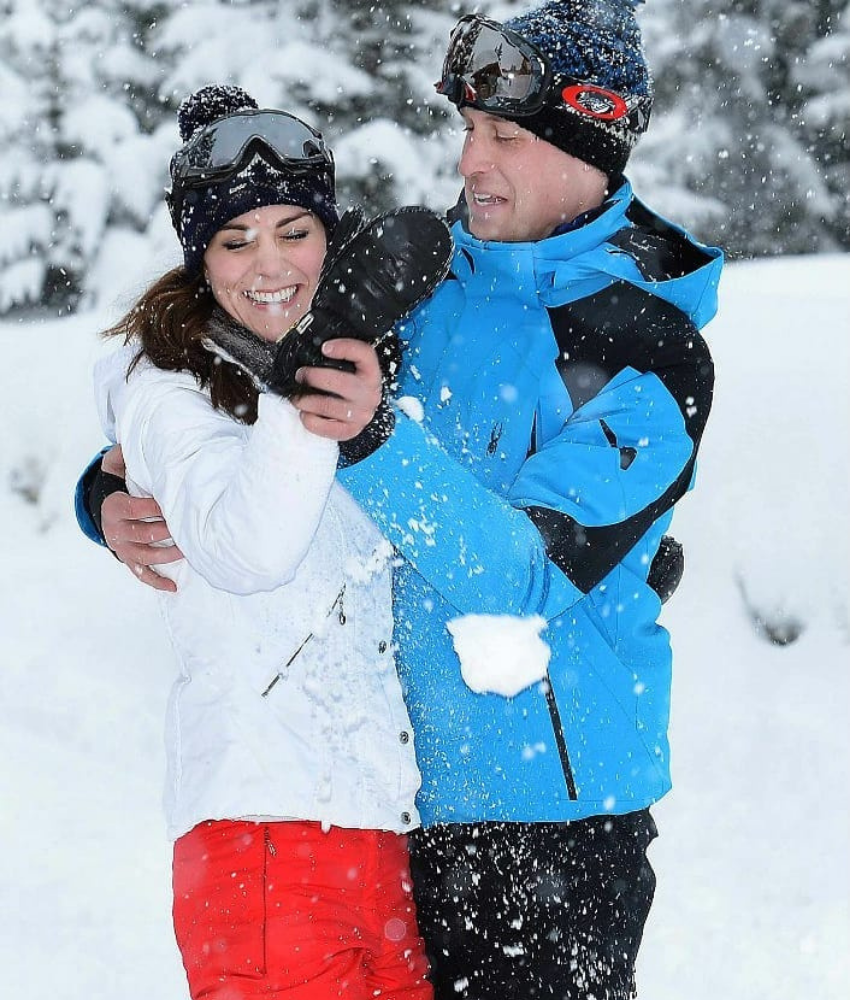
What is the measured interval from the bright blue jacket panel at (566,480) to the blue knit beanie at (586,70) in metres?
0.13

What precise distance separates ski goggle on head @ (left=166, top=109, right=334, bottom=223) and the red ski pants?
1336 mm

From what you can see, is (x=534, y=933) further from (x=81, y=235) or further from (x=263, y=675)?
(x=81, y=235)

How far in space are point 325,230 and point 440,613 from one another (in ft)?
3.02

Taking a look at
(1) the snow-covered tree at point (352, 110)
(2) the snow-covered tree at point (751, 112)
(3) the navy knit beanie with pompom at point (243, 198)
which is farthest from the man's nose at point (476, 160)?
(2) the snow-covered tree at point (751, 112)

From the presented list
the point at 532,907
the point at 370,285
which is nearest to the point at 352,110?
the point at 532,907

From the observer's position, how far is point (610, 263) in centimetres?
238

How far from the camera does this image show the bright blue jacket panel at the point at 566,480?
A: 2.16 m

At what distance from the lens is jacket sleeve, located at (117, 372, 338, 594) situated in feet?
6.23

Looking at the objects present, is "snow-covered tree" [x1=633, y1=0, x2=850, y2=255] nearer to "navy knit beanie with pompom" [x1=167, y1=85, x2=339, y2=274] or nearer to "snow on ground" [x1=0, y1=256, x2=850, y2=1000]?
"snow on ground" [x1=0, y1=256, x2=850, y2=1000]

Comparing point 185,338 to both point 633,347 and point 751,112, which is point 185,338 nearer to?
point 633,347

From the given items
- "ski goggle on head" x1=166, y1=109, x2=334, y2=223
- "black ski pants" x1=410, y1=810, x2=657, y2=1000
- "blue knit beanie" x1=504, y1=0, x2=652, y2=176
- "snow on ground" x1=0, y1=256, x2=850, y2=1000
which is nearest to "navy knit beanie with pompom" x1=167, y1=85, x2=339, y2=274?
"ski goggle on head" x1=166, y1=109, x2=334, y2=223

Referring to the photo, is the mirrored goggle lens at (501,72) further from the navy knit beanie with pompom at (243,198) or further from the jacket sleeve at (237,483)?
the jacket sleeve at (237,483)

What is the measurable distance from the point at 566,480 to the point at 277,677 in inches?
25.8

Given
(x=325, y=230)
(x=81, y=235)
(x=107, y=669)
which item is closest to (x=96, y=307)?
(x=81, y=235)
